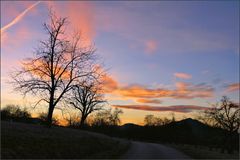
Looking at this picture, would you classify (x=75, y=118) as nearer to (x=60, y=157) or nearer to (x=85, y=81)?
(x=85, y=81)

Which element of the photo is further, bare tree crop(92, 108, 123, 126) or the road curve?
bare tree crop(92, 108, 123, 126)

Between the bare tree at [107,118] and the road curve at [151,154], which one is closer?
the road curve at [151,154]

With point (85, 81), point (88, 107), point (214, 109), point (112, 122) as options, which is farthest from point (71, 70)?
point (112, 122)

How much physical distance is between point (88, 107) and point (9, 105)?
60541 millimetres

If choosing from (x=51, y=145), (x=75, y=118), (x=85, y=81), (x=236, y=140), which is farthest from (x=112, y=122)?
(x=51, y=145)

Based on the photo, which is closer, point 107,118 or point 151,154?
point 151,154

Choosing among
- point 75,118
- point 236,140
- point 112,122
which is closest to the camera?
point 236,140

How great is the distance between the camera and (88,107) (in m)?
70.2

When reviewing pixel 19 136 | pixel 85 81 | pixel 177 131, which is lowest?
pixel 177 131

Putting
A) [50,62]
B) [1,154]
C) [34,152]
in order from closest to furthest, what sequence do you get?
[1,154], [34,152], [50,62]

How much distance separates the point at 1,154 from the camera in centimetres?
1567

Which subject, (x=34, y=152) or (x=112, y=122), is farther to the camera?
(x=112, y=122)

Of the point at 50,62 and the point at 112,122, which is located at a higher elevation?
the point at 50,62

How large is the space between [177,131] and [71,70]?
94.5m
